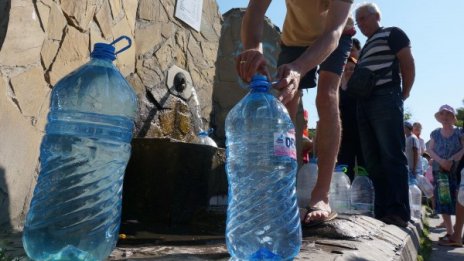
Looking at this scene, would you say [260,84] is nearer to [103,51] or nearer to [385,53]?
[103,51]

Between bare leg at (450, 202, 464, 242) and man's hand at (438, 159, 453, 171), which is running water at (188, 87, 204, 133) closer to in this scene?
bare leg at (450, 202, 464, 242)

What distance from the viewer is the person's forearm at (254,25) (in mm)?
2197

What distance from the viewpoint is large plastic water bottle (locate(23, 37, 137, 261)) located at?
4.84 feet

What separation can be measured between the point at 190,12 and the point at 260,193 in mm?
4069

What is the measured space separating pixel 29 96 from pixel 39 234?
4.76ft

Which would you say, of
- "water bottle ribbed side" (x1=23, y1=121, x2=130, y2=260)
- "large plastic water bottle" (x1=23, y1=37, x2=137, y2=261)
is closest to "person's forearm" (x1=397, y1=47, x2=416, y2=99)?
"large plastic water bottle" (x1=23, y1=37, x2=137, y2=261)

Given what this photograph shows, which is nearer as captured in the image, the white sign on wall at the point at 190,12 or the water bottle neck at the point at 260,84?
the water bottle neck at the point at 260,84

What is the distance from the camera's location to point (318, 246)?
6.75ft

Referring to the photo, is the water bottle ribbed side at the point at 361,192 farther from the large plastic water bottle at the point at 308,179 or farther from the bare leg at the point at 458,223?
the bare leg at the point at 458,223

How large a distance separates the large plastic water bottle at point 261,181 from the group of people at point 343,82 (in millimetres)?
154

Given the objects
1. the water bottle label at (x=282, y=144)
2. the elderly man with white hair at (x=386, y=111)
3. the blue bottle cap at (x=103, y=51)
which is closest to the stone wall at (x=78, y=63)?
the blue bottle cap at (x=103, y=51)

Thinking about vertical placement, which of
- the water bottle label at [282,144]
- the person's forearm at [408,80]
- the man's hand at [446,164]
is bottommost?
the water bottle label at [282,144]

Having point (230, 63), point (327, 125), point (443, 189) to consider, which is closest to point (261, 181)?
point (327, 125)

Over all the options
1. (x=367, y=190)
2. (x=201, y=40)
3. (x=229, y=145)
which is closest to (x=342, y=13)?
(x=229, y=145)
